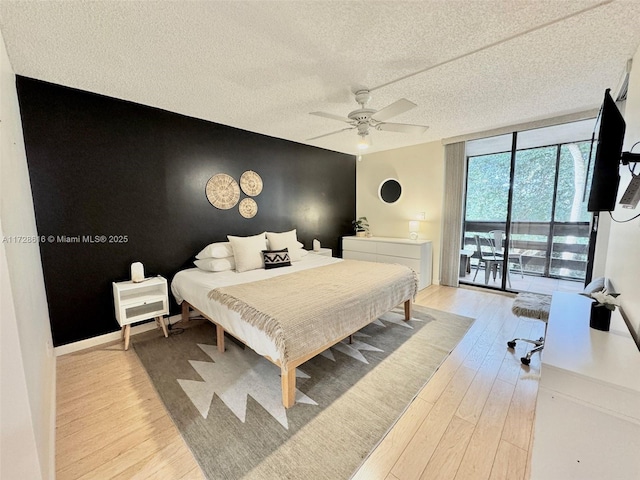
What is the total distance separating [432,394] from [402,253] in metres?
2.67

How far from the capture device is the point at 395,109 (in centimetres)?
205

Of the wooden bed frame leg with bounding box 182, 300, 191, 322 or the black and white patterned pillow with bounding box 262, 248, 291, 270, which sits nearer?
the wooden bed frame leg with bounding box 182, 300, 191, 322

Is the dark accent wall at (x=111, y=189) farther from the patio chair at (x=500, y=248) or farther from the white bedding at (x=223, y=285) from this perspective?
the patio chair at (x=500, y=248)

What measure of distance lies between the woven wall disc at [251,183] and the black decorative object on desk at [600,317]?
362 centimetres

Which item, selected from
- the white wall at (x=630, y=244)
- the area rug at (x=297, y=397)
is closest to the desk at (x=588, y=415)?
the white wall at (x=630, y=244)

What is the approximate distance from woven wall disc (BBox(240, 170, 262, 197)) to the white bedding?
49.4 inches

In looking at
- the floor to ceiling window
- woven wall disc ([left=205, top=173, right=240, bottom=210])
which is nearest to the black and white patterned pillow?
woven wall disc ([left=205, top=173, right=240, bottom=210])

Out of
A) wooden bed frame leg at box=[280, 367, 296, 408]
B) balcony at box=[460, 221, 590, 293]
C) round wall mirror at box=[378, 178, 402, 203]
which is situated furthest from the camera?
round wall mirror at box=[378, 178, 402, 203]

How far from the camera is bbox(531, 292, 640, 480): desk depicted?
872 millimetres

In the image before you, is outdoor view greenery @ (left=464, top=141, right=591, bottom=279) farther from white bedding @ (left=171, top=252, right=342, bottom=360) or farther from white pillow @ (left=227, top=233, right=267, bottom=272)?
white pillow @ (left=227, top=233, right=267, bottom=272)

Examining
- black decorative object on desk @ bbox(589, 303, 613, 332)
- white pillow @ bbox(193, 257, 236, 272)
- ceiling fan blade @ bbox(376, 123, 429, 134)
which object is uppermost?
ceiling fan blade @ bbox(376, 123, 429, 134)

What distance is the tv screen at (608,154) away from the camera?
1.21m

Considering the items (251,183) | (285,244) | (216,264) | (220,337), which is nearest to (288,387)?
(220,337)

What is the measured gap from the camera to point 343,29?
1602 mm
